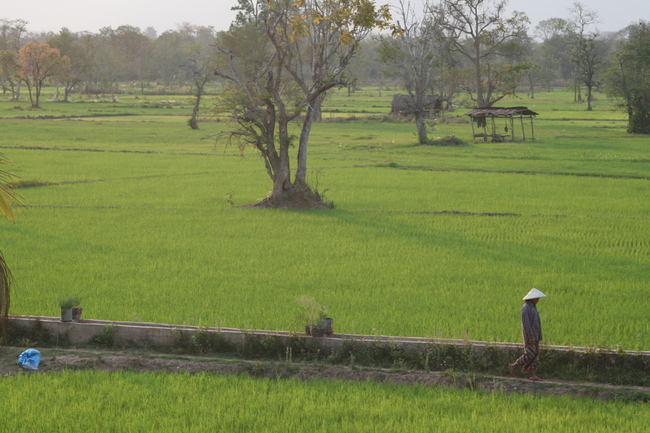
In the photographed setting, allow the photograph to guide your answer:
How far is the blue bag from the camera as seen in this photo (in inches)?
297

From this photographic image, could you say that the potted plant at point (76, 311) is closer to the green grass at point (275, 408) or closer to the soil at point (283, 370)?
the soil at point (283, 370)

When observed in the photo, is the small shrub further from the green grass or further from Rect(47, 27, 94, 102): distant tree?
Rect(47, 27, 94, 102): distant tree

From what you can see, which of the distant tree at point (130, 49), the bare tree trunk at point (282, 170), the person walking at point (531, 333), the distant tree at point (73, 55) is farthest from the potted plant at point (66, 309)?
the distant tree at point (130, 49)

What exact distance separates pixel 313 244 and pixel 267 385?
25.3 feet

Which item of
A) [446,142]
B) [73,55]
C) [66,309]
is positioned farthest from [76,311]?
[73,55]

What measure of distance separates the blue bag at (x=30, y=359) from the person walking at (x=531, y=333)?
4715mm

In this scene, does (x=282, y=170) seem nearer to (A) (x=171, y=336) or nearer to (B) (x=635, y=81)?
(A) (x=171, y=336)

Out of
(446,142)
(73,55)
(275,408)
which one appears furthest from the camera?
(73,55)

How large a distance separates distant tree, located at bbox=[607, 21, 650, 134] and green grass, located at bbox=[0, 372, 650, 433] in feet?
142

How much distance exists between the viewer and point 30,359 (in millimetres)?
7605

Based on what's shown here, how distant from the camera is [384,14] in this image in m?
24.0

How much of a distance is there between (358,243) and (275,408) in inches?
330

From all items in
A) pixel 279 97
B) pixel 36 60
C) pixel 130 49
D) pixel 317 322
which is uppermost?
pixel 130 49

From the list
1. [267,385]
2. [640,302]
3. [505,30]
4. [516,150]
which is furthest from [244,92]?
[505,30]
